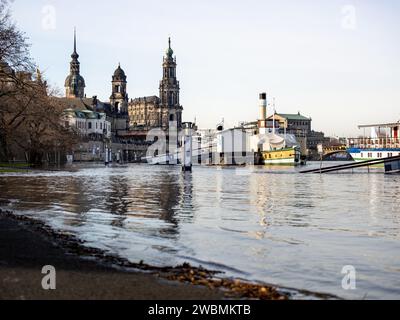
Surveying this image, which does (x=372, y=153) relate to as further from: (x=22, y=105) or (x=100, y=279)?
(x=100, y=279)

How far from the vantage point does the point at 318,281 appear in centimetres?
906

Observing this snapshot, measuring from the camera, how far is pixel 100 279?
7953mm

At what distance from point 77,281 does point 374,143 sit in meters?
102

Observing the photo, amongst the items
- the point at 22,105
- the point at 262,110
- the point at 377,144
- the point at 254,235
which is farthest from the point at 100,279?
the point at 262,110

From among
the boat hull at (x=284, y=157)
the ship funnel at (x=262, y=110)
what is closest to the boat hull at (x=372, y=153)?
the boat hull at (x=284, y=157)

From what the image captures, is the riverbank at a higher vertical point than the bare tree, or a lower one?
lower

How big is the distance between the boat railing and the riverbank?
98154 mm

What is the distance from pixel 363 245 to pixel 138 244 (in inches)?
221

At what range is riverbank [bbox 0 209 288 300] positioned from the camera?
7156 millimetres

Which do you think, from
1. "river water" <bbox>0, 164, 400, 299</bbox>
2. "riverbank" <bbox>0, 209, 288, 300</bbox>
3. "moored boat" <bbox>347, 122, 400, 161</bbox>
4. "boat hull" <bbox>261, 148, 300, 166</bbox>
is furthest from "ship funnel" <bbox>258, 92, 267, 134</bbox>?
"riverbank" <bbox>0, 209, 288, 300</bbox>

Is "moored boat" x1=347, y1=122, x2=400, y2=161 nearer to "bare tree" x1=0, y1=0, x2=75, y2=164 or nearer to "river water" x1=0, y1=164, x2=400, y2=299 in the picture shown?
"bare tree" x1=0, y1=0, x2=75, y2=164
